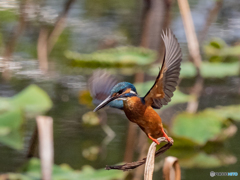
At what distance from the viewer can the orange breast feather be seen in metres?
0.39

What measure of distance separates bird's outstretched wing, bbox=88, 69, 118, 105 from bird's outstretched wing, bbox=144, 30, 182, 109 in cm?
5

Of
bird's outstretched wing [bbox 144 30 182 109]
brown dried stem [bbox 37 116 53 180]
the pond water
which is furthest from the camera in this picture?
the pond water

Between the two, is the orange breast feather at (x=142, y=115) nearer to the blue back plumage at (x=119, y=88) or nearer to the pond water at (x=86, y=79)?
the blue back plumage at (x=119, y=88)

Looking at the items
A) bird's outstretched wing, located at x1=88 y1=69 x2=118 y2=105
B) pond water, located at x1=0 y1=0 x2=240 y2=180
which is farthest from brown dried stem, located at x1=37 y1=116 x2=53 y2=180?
pond water, located at x1=0 y1=0 x2=240 y2=180

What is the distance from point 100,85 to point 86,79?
1744 millimetres

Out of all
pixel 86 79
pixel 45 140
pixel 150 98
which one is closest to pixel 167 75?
pixel 150 98

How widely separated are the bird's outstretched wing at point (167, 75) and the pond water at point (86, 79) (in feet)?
2.99

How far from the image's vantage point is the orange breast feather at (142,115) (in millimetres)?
391

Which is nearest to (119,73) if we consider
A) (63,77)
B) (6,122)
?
(63,77)

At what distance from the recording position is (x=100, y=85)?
1.48ft

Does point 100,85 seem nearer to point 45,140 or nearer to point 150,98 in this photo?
point 150,98

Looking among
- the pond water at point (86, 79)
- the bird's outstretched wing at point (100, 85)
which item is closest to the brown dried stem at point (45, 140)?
the bird's outstretched wing at point (100, 85)

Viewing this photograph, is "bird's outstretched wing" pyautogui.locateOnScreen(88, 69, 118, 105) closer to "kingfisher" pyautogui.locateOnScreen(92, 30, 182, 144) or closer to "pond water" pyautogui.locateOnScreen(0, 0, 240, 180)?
"kingfisher" pyautogui.locateOnScreen(92, 30, 182, 144)

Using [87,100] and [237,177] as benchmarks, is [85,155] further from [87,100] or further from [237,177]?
[237,177]
